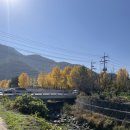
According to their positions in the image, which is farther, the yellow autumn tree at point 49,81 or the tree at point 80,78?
the yellow autumn tree at point 49,81

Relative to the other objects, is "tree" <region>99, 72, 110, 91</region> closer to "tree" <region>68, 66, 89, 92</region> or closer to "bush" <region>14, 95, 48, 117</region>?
"tree" <region>68, 66, 89, 92</region>

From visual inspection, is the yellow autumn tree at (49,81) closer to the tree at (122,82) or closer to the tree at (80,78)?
the tree at (80,78)

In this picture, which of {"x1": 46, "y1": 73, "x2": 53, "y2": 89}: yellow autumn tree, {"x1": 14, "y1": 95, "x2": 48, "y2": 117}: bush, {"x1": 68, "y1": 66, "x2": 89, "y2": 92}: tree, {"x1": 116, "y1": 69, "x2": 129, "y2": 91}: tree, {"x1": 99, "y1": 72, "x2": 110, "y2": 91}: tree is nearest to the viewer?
{"x1": 14, "y1": 95, "x2": 48, "y2": 117}: bush

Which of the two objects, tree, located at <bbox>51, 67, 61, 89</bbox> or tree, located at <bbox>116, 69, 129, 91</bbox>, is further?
tree, located at <bbox>51, 67, 61, 89</bbox>

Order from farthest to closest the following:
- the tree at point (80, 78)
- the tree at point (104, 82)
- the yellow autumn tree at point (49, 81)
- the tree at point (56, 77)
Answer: the yellow autumn tree at point (49, 81) → the tree at point (56, 77) → the tree at point (104, 82) → the tree at point (80, 78)

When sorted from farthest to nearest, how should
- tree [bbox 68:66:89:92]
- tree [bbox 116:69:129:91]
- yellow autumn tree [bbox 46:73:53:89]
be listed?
1. yellow autumn tree [bbox 46:73:53:89]
2. tree [bbox 116:69:129:91]
3. tree [bbox 68:66:89:92]

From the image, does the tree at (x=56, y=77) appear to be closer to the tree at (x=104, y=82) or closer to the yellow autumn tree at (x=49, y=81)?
the yellow autumn tree at (x=49, y=81)

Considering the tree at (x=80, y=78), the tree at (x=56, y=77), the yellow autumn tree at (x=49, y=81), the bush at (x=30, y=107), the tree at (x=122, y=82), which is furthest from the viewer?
the yellow autumn tree at (x=49, y=81)

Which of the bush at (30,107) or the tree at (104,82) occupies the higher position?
the tree at (104,82)

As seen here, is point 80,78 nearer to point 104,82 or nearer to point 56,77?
point 104,82

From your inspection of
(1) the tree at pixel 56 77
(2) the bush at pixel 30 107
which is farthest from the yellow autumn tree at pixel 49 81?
(2) the bush at pixel 30 107

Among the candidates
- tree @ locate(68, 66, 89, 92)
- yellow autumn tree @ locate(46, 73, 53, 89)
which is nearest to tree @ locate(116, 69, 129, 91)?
tree @ locate(68, 66, 89, 92)

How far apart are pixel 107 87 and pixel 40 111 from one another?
68.7 meters

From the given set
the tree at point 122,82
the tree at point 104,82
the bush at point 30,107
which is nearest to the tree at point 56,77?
the tree at point 104,82
